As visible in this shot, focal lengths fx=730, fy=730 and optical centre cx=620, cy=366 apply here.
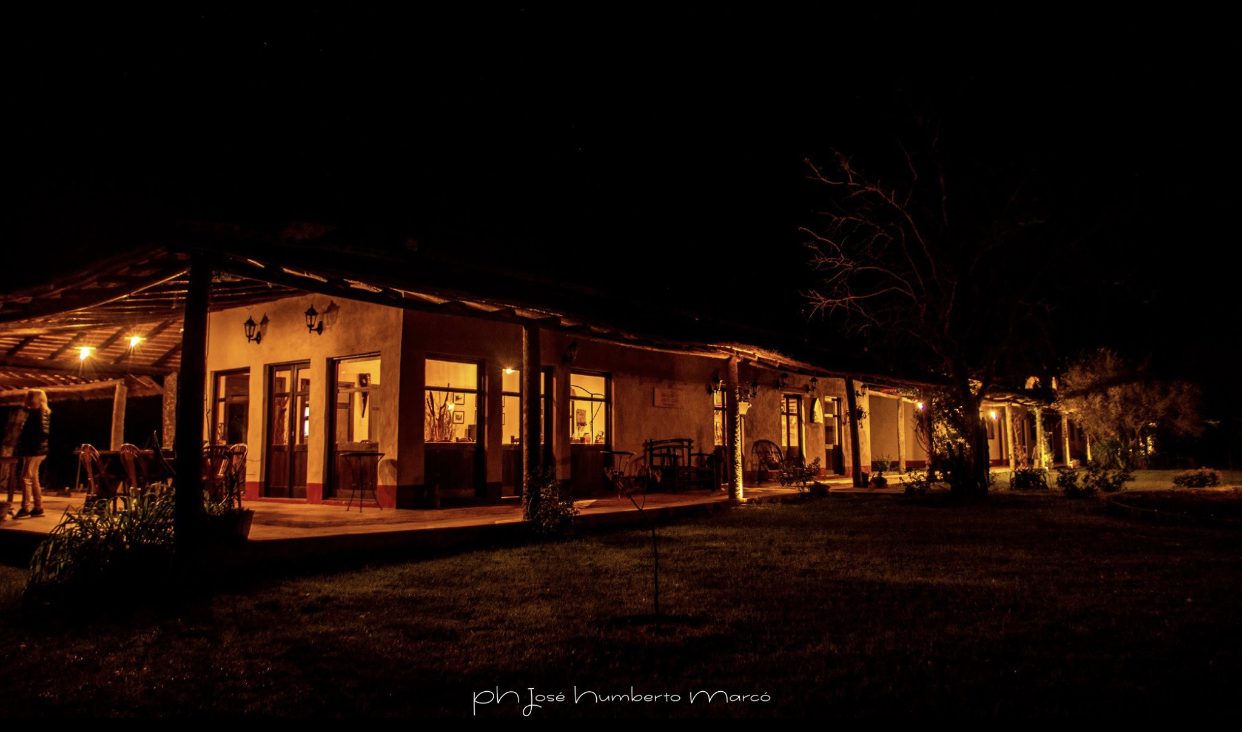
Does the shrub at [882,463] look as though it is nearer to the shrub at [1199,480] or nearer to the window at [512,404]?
the shrub at [1199,480]

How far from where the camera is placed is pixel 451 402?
1068 centimetres

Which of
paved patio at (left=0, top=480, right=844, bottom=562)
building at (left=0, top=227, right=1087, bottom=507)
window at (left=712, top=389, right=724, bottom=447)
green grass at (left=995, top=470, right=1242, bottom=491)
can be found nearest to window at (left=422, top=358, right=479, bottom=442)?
building at (left=0, top=227, right=1087, bottom=507)

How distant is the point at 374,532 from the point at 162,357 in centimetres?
730

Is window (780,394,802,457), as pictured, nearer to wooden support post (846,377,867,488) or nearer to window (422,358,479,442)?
wooden support post (846,377,867,488)

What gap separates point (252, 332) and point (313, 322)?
5.23 feet

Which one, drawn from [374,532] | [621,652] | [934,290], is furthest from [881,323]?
[621,652]

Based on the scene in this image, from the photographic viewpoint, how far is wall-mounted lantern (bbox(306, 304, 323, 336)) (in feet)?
33.4

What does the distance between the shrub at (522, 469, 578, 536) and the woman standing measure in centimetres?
572

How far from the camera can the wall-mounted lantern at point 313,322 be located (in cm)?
1019

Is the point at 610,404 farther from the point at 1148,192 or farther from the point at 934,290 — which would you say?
the point at 1148,192

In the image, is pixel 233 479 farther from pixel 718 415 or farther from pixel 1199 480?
pixel 1199 480

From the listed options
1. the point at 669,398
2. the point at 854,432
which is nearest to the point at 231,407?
the point at 669,398

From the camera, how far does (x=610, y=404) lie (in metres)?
12.8

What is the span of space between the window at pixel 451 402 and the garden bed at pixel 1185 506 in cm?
953
